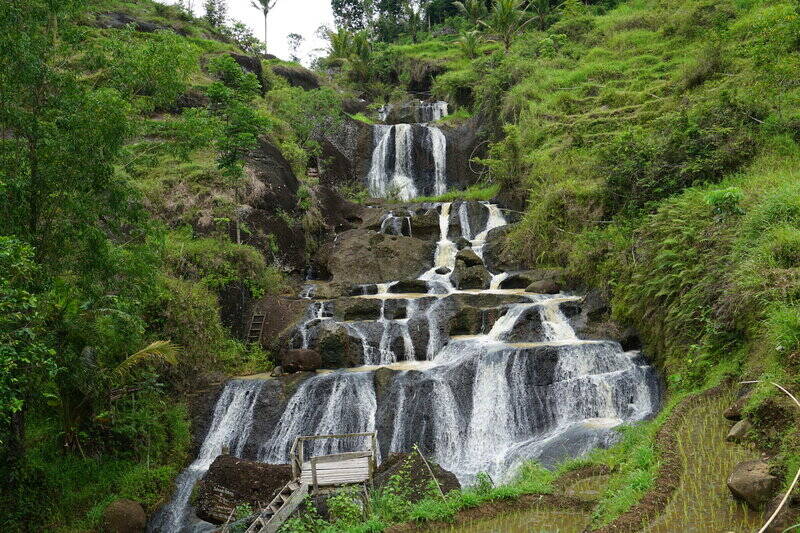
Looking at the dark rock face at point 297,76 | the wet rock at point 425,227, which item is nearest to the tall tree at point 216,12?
the dark rock face at point 297,76

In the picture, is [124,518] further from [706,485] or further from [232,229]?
[232,229]

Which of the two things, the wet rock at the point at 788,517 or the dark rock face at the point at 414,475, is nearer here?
the wet rock at the point at 788,517

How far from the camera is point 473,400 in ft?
39.1

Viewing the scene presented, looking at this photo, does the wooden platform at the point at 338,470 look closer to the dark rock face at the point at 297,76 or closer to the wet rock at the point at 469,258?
the wet rock at the point at 469,258

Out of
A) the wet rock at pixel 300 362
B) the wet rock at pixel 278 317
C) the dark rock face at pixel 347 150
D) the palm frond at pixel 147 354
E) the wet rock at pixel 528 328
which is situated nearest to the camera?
the palm frond at pixel 147 354

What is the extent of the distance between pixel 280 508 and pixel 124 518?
12.5 ft

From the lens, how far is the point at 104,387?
11.6 meters

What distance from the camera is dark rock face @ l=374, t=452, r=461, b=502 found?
8.46 m

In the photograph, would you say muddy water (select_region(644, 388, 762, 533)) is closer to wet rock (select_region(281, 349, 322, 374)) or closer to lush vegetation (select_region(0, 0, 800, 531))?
lush vegetation (select_region(0, 0, 800, 531))

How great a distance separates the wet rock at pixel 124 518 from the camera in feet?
33.1

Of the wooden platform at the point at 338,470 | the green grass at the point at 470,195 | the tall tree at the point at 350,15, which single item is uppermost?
the tall tree at the point at 350,15

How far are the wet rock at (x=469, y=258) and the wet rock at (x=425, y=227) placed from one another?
11.4 ft

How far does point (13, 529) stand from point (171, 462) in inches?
123

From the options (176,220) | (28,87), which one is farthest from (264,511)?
(176,220)
